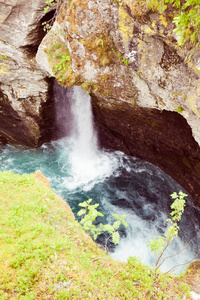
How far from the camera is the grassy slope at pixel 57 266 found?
11.7 feet

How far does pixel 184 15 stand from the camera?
4.59 meters

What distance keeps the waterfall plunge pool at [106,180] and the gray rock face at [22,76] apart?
1079mm

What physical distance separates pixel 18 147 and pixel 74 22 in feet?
31.8

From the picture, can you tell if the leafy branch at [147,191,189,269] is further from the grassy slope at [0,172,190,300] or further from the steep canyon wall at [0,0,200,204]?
the steep canyon wall at [0,0,200,204]

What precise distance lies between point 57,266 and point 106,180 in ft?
25.1

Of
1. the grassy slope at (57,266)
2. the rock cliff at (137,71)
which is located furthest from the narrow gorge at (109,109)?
the grassy slope at (57,266)

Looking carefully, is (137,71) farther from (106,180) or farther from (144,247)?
(144,247)

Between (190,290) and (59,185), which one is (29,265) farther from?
(59,185)

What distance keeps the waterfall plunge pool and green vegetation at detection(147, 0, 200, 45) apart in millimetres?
6819

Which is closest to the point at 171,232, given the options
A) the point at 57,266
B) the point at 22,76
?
the point at 57,266

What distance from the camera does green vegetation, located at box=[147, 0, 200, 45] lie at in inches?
175

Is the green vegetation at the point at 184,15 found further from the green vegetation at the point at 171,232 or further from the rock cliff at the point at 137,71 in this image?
the green vegetation at the point at 171,232

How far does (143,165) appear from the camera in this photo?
39.2 ft

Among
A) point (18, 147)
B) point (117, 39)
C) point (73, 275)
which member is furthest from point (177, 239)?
point (18, 147)
